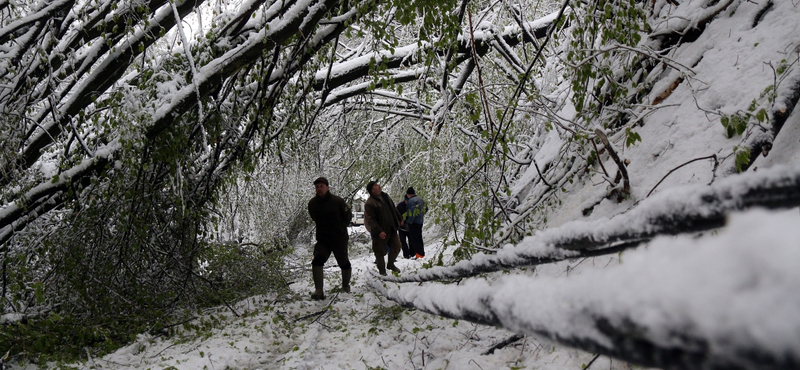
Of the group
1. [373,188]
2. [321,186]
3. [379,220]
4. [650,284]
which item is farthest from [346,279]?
[650,284]

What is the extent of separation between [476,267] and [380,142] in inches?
327

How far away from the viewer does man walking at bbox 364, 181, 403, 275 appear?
7.39 meters

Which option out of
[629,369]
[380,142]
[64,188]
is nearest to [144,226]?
[64,188]

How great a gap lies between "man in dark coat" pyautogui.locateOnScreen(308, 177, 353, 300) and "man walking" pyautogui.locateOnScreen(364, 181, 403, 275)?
861 mm

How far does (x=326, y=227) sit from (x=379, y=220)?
1.33m

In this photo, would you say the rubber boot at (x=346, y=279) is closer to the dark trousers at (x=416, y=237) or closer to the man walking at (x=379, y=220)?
the man walking at (x=379, y=220)

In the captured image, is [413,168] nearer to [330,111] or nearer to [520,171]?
[330,111]

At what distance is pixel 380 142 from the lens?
32.8 ft

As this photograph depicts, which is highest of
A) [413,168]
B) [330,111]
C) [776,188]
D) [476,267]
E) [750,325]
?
[330,111]

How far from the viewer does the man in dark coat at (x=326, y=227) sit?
6328 mm

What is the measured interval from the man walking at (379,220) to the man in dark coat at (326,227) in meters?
0.86

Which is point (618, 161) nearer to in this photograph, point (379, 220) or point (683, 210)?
point (683, 210)

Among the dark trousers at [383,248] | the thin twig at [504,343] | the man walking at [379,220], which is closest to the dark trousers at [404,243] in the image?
the dark trousers at [383,248]

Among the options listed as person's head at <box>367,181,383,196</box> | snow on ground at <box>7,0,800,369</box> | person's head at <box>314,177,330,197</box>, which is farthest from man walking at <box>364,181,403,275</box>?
snow on ground at <box>7,0,800,369</box>
